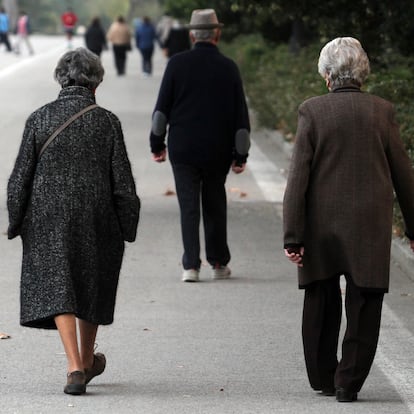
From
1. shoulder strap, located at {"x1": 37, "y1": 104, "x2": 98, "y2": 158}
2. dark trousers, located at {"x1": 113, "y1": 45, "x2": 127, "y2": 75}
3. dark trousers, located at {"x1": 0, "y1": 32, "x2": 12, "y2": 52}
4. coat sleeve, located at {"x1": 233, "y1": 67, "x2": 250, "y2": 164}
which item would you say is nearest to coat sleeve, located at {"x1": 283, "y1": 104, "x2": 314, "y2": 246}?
shoulder strap, located at {"x1": 37, "y1": 104, "x2": 98, "y2": 158}

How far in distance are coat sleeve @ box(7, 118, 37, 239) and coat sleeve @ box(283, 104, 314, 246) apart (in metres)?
1.16

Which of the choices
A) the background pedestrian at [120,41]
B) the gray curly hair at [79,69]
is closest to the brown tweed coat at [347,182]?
the gray curly hair at [79,69]

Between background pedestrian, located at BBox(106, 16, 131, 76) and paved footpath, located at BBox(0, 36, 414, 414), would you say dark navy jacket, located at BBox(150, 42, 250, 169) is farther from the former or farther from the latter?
background pedestrian, located at BBox(106, 16, 131, 76)

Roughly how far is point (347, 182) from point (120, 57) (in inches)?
1388

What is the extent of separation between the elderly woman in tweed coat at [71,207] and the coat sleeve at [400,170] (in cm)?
117

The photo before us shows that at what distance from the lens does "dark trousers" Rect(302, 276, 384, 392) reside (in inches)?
259

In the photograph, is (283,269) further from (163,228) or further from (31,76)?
(31,76)

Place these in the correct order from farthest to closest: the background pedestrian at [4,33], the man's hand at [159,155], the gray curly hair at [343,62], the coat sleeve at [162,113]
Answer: the background pedestrian at [4,33] → the man's hand at [159,155] → the coat sleeve at [162,113] → the gray curly hair at [343,62]

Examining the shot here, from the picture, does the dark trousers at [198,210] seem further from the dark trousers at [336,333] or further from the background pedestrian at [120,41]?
the background pedestrian at [120,41]

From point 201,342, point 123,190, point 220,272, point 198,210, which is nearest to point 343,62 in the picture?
point 123,190

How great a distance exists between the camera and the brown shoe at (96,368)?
6863 millimetres

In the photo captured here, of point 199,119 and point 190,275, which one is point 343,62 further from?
point 190,275

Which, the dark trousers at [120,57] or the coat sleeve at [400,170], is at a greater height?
the coat sleeve at [400,170]

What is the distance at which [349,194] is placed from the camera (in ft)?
→ 21.3
